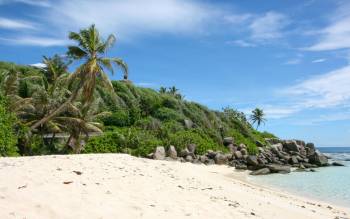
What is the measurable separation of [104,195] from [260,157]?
38.4 metres

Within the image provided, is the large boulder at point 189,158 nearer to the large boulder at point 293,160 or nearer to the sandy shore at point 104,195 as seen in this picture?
the large boulder at point 293,160

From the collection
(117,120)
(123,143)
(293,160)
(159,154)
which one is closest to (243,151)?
(293,160)

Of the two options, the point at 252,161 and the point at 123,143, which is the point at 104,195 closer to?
the point at 123,143

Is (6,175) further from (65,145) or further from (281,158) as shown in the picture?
(281,158)

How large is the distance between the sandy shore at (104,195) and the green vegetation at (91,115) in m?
8.76

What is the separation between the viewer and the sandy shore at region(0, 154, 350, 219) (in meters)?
8.11

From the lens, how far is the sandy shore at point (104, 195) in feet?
26.6

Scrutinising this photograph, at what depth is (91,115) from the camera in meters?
33.3

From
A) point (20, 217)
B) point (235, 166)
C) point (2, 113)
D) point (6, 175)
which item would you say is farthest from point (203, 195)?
point (235, 166)

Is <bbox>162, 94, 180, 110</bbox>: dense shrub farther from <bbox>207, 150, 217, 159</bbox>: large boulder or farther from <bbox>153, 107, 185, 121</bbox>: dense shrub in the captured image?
<bbox>207, 150, 217, 159</bbox>: large boulder

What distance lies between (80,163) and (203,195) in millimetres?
4208

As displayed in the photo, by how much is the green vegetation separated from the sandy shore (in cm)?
876

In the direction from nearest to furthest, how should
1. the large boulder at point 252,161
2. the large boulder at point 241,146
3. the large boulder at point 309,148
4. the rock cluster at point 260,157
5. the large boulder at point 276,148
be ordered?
the rock cluster at point 260,157
the large boulder at point 252,161
the large boulder at point 241,146
the large boulder at point 276,148
the large boulder at point 309,148

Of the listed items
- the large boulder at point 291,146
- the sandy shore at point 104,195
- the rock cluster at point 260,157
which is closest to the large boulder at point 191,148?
the rock cluster at point 260,157
